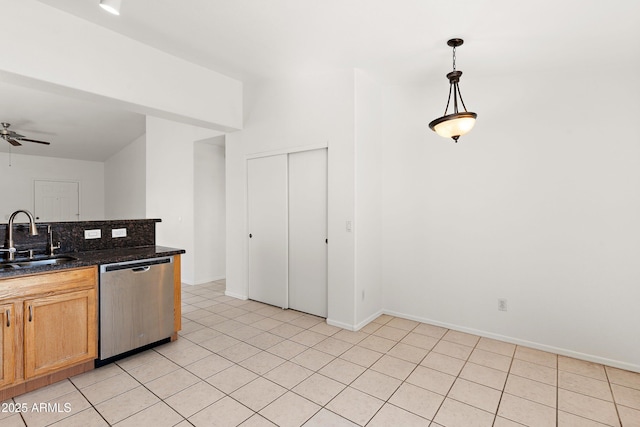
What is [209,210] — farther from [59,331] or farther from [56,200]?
[56,200]

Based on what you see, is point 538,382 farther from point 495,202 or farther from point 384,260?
point 384,260

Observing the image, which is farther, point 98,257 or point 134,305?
point 134,305

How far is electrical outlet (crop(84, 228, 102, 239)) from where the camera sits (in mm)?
2895

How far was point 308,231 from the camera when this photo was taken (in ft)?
12.4

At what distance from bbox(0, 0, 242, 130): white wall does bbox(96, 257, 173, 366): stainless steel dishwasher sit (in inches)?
61.1

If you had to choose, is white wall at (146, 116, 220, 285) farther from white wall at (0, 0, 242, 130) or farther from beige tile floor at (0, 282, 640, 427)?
beige tile floor at (0, 282, 640, 427)

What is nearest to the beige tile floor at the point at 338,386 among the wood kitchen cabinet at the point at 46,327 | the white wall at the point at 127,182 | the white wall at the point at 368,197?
the wood kitchen cabinet at the point at 46,327

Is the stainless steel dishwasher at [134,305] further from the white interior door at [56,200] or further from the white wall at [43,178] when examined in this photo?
the white wall at [43,178]

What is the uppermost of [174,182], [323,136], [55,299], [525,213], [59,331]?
[323,136]

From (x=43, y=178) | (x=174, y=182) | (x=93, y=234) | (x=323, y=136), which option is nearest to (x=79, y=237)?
(x=93, y=234)

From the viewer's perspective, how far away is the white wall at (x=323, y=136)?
3.36 m

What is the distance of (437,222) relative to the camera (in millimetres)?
3447

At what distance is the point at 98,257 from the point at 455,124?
3.14 m

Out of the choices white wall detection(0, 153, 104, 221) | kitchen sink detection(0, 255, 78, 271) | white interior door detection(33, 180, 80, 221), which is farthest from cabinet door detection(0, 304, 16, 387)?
white wall detection(0, 153, 104, 221)
